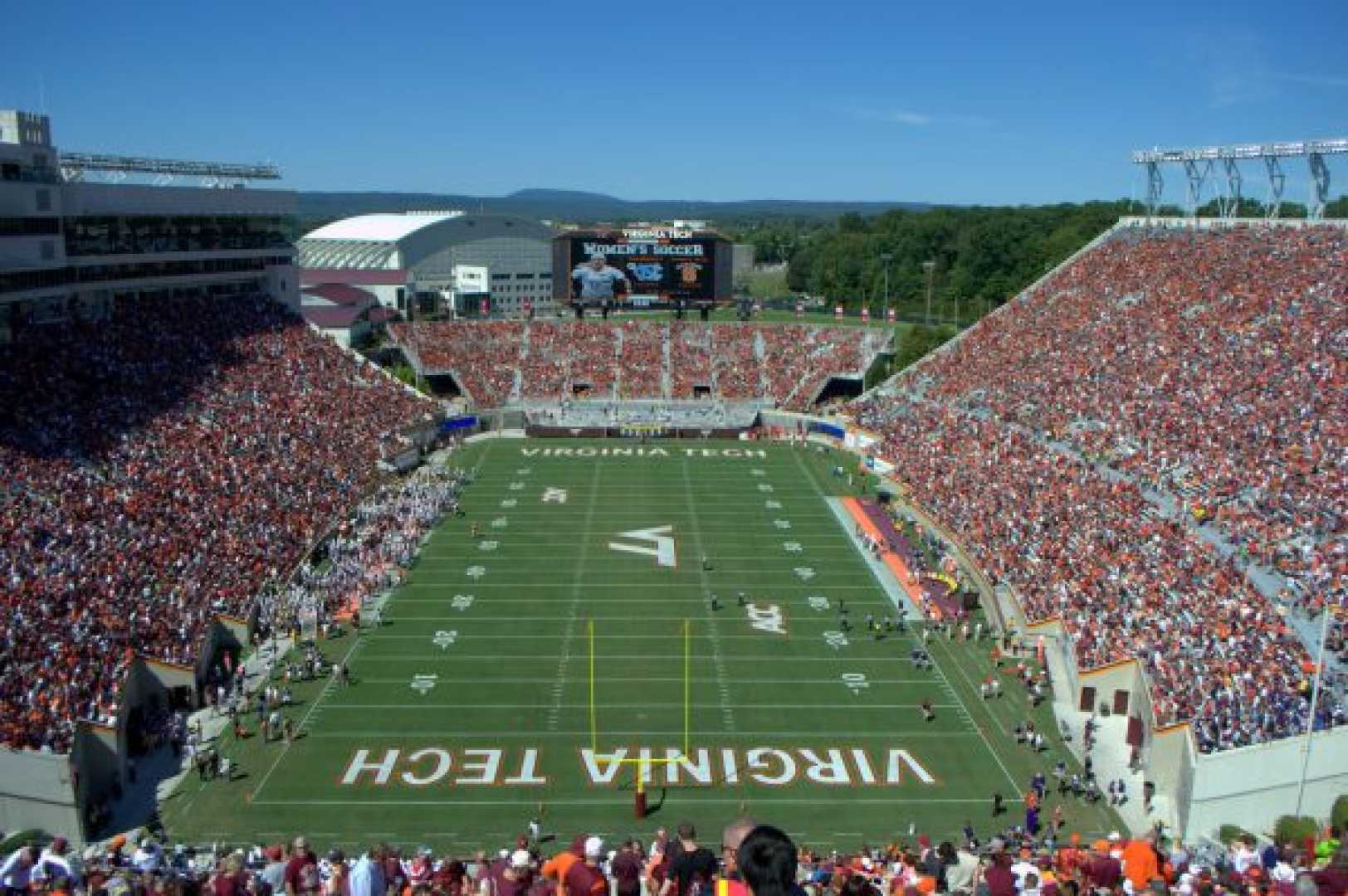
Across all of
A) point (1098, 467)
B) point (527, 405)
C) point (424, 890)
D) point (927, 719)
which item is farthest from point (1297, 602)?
point (527, 405)

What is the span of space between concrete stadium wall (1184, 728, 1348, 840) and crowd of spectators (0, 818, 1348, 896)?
4.22 m

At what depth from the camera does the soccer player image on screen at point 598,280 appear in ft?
205

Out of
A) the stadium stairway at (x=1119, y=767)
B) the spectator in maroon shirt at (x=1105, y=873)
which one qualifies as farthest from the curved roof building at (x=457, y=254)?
the spectator in maroon shirt at (x=1105, y=873)

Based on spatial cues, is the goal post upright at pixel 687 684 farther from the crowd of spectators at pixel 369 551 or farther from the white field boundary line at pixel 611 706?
the crowd of spectators at pixel 369 551

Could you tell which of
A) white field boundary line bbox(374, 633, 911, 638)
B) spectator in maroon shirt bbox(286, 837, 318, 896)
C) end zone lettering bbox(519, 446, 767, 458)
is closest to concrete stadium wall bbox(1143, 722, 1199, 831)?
white field boundary line bbox(374, 633, 911, 638)

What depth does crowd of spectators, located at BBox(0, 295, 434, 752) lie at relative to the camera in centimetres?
2092

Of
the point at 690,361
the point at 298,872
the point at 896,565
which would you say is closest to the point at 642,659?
the point at 896,565

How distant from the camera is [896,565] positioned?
A: 3262 centimetres

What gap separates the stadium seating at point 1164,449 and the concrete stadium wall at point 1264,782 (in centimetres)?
63

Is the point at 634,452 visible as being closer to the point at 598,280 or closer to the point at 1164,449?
the point at 598,280

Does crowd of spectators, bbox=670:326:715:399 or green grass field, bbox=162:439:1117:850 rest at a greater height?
crowd of spectators, bbox=670:326:715:399

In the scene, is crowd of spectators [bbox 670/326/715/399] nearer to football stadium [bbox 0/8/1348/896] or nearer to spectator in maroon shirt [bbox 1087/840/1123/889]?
football stadium [bbox 0/8/1348/896]

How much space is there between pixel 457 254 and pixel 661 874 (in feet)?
287

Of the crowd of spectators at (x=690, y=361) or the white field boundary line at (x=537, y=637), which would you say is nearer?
the white field boundary line at (x=537, y=637)
